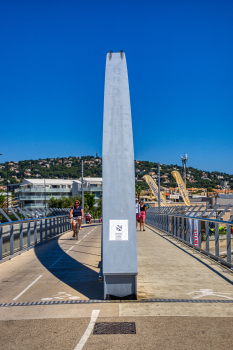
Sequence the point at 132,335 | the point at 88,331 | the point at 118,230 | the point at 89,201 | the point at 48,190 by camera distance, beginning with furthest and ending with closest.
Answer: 1. the point at 48,190
2. the point at 89,201
3. the point at 118,230
4. the point at 88,331
5. the point at 132,335

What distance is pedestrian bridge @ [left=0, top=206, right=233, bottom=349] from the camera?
4883mm

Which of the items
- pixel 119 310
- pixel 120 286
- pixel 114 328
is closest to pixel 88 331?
pixel 114 328

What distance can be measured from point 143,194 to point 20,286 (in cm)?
8999

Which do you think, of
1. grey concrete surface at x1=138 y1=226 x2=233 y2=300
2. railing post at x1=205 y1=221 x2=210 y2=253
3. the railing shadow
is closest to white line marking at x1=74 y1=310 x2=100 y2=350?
the railing shadow

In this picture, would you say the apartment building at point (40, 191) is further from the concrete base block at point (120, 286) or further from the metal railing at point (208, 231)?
the concrete base block at point (120, 286)

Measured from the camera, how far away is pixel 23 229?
14000 millimetres

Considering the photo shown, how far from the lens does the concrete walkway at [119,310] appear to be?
4.76m

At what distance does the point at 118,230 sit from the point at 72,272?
3331mm

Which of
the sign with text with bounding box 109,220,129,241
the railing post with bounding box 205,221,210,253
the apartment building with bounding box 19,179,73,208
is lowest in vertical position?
the railing post with bounding box 205,221,210,253

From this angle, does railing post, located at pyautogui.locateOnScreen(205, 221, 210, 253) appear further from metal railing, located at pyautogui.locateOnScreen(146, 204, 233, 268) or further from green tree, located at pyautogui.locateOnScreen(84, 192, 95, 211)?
green tree, located at pyautogui.locateOnScreen(84, 192, 95, 211)

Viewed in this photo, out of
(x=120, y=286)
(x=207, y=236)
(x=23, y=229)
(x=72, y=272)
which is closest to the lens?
(x=120, y=286)

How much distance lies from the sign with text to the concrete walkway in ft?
3.84

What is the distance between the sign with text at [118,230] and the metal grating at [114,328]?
1.83m

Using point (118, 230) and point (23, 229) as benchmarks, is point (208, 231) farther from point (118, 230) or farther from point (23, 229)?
point (23, 229)
